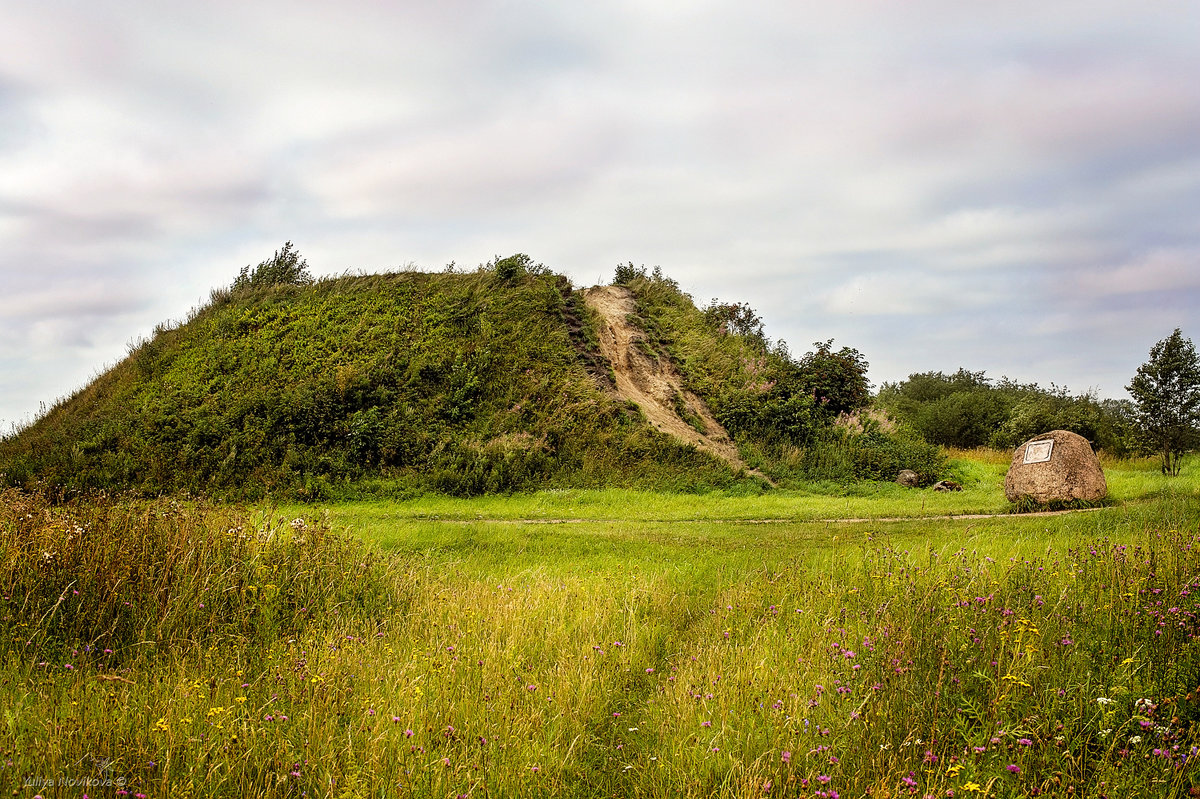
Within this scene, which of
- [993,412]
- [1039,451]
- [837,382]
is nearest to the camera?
[1039,451]

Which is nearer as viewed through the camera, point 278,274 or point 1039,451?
point 1039,451

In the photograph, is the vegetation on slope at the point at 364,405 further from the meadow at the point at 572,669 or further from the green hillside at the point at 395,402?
the meadow at the point at 572,669

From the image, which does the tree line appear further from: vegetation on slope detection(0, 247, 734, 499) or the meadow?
the meadow

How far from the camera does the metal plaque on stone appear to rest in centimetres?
1609

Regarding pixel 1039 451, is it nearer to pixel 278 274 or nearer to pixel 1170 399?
pixel 1170 399

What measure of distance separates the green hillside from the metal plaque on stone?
6.77m

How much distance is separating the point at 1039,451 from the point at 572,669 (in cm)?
Result: 1451

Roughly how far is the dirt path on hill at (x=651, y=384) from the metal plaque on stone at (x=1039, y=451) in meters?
6.85

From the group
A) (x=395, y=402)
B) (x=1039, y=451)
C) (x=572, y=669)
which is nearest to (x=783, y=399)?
(x=1039, y=451)

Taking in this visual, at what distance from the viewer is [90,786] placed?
3.87 meters

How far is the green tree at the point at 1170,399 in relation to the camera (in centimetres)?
2183

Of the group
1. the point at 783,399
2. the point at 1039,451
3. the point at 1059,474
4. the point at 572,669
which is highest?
the point at 783,399

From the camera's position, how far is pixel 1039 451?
16.3 metres

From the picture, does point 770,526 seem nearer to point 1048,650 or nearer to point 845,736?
point 1048,650
